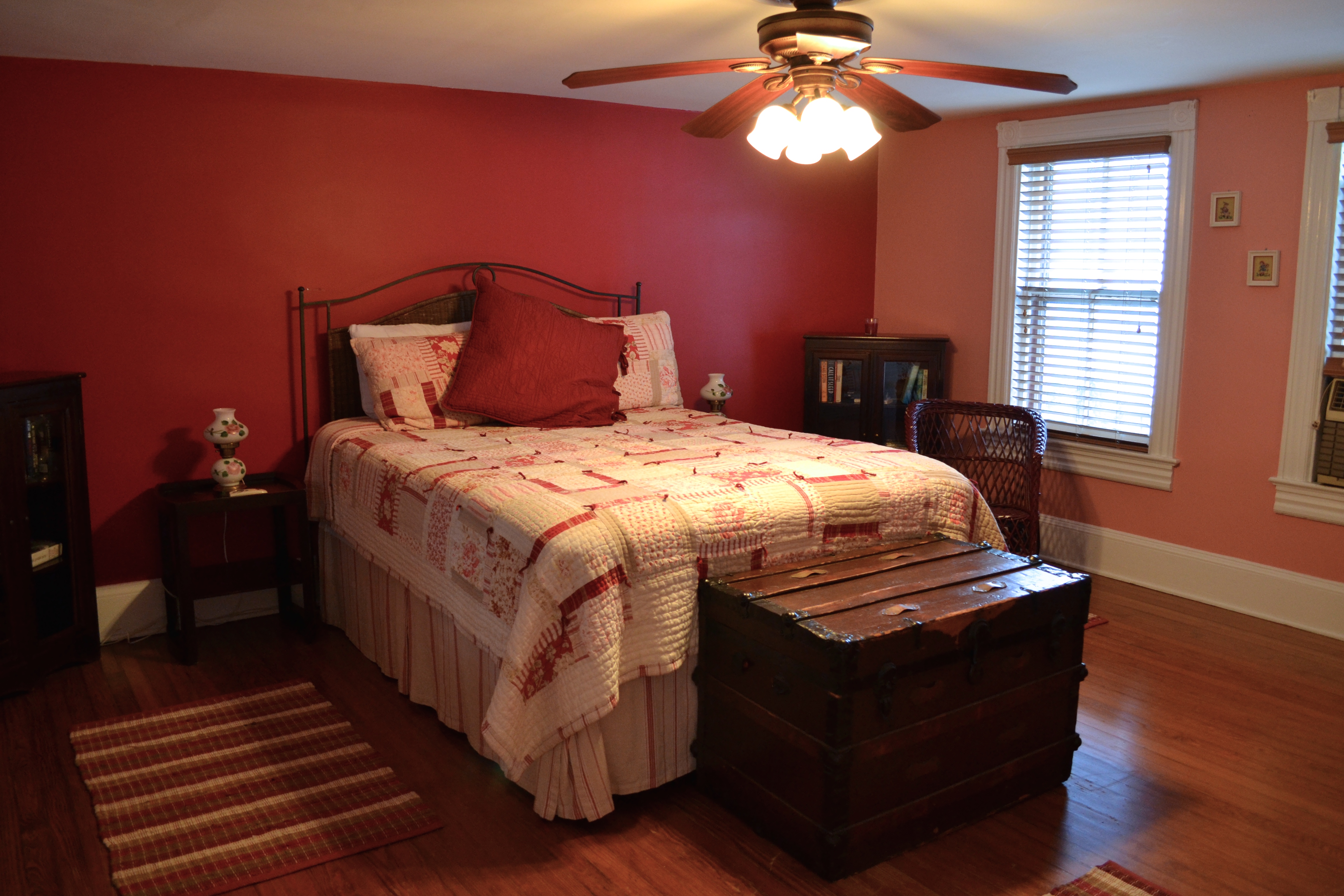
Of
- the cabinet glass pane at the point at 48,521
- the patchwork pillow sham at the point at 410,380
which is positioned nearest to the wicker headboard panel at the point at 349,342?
the patchwork pillow sham at the point at 410,380

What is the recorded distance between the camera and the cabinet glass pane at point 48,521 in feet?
10.1

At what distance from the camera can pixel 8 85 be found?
3238 millimetres

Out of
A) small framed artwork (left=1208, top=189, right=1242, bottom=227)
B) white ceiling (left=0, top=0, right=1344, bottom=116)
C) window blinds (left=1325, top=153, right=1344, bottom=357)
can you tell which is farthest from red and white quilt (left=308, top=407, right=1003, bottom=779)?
small framed artwork (left=1208, top=189, right=1242, bottom=227)

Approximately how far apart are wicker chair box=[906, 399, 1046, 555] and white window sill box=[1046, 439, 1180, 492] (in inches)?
10.0

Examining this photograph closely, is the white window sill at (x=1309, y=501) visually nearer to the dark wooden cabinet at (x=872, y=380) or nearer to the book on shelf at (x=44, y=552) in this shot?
the dark wooden cabinet at (x=872, y=380)

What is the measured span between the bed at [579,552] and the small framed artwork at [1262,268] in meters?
1.69

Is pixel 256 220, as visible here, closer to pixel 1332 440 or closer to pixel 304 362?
pixel 304 362

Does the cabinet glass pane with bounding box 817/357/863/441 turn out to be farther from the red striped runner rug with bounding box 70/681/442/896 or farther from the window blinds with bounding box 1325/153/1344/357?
the red striped runner rug with bounding box 70/681/442/896

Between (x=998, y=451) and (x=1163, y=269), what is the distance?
38.2 inches

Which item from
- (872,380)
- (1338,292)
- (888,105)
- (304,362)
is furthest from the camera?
(872,380)

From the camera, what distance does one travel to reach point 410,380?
3.68 metres

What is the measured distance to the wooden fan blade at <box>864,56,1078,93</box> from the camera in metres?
2.45

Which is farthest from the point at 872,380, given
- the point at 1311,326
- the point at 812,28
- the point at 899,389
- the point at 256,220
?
the point at 256,220

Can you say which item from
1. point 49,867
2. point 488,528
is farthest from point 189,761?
point 488,528
